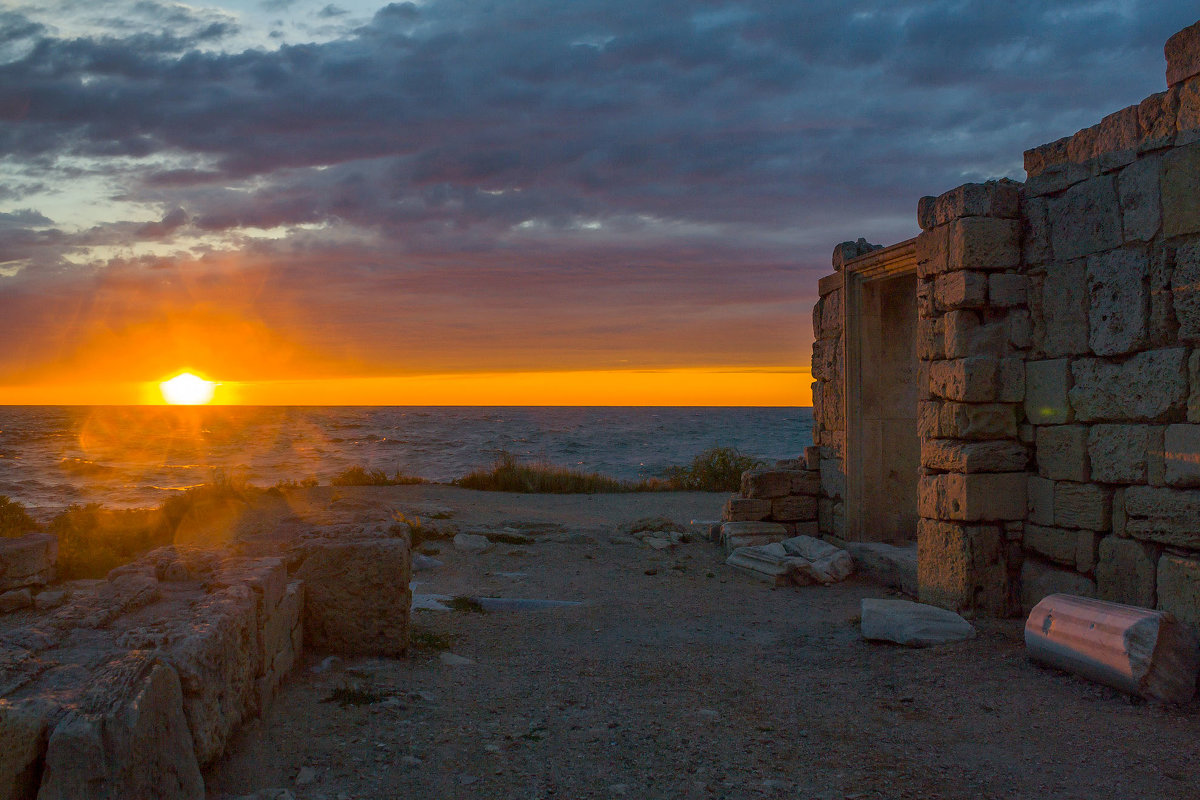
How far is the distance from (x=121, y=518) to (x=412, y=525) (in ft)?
12.4

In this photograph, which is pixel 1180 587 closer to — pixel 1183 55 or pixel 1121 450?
pixel 1121 450

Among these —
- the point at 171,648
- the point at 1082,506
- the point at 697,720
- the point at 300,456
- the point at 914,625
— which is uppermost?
the point at 1082,506

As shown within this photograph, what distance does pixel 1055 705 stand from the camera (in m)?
4.64

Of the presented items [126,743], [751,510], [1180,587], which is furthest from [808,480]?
[126,743]

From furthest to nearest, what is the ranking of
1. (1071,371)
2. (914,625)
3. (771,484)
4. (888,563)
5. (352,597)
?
(771,484)
(888,563)
(1071,371)
(914,625)
(352,597)

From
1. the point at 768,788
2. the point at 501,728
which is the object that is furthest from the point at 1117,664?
the point at 501,728

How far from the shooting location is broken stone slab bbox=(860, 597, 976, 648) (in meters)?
5.92

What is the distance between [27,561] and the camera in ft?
21.8

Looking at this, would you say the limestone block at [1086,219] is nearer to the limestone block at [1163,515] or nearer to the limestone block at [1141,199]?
the limestone block at [1141,199]

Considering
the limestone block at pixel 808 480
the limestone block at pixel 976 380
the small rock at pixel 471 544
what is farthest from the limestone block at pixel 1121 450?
the small rock at pixel 471 544

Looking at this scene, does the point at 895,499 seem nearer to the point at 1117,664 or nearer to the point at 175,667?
the point at 1117,664

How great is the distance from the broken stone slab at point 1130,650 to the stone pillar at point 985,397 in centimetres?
143

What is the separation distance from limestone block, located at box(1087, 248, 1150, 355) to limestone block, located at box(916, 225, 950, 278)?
1120mm

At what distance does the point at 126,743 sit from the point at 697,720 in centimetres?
287
